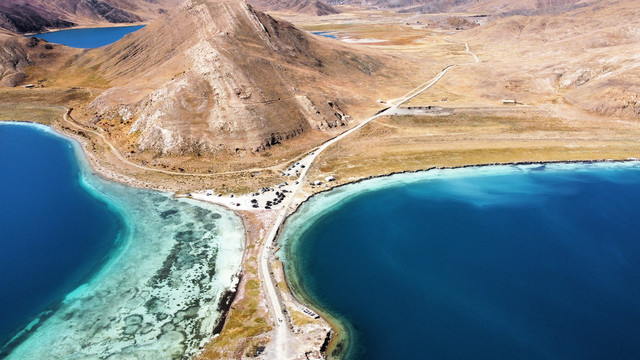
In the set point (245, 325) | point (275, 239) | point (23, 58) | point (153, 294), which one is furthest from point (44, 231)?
point (23, 58)

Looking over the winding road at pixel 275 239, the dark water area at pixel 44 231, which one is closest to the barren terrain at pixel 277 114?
the winding road at pixel 275 239

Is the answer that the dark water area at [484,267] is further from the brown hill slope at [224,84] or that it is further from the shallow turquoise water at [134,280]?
the brown hill slope at [224,84]

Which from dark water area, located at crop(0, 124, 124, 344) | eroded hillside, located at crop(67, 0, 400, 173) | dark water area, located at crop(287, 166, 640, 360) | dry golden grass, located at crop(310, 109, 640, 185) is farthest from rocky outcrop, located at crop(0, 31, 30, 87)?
dark water area, located at crop(287, 166, 640, 360)

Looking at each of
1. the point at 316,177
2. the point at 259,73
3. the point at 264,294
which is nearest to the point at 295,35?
the point at 259,73

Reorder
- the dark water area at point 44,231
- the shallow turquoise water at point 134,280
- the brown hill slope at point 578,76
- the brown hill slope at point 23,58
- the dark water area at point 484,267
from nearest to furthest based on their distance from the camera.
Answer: the dark water area at point 484,267
the shallow turquoise water at point 134,280
the dark water area at point 44,231
the brown hill slope at point 578,76
the brown hill slope at point 23,58

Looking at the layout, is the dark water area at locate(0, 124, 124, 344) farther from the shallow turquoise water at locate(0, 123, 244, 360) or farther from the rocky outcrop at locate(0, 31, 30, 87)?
the rocky outcrop at locate(0, 31, 30, 87)

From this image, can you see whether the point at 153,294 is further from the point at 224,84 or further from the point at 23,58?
the point at 23,58
